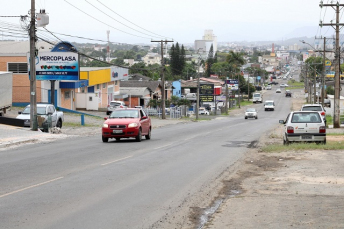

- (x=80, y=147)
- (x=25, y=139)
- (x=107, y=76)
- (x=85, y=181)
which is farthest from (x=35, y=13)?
(x=107, y=76)

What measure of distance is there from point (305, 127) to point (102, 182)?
11.7 m

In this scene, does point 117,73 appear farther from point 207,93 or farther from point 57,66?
point 57,66

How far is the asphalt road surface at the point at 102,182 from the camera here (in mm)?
9516

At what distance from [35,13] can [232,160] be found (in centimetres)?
1874

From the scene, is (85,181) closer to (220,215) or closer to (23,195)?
(23,195)

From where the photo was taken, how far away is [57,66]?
160 feet

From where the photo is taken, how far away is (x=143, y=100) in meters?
89.8

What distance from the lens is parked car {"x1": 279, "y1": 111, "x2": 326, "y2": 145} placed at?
22750mm

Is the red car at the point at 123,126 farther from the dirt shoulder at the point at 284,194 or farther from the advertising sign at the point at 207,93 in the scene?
the advertising sign at the point at 207,93

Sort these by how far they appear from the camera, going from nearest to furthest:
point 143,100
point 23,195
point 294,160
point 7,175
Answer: point 23,195 → point 7,175 → point 294,160 → point 143,100

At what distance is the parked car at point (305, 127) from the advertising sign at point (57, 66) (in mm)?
28953

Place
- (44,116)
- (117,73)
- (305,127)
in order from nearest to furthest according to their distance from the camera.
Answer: (305,127), (44,116), (117,73)

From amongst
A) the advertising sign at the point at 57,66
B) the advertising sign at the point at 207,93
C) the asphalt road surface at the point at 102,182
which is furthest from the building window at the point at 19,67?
the advertising sign at the point at 207,93

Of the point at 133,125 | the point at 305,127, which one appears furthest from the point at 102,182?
the point at 133,125
